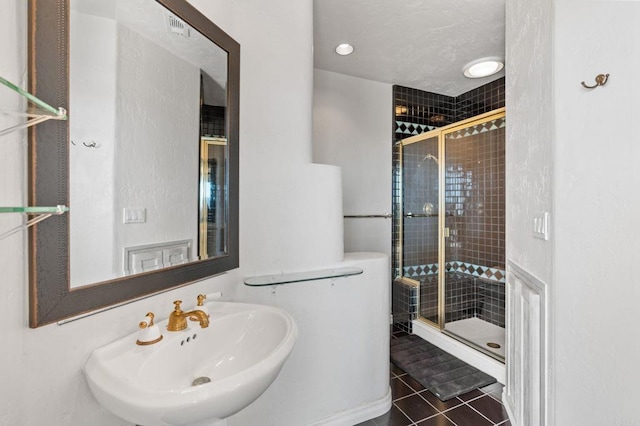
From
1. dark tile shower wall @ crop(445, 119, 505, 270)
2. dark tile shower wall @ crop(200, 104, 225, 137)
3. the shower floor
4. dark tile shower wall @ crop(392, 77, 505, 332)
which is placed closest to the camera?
dark tile shower wall @ crop(200, 104, 225, 137)

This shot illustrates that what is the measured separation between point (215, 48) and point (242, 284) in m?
1.11

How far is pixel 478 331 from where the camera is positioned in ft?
9.16

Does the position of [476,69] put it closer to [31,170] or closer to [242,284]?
[242,284]

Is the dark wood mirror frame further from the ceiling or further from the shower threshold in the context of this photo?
the shower threshold

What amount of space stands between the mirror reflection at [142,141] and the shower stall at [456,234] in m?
2.16

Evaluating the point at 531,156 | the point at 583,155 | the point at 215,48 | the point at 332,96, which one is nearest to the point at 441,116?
the point at 332,96

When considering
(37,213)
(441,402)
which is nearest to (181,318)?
(37,213)

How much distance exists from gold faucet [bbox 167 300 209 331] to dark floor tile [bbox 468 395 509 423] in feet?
5.83

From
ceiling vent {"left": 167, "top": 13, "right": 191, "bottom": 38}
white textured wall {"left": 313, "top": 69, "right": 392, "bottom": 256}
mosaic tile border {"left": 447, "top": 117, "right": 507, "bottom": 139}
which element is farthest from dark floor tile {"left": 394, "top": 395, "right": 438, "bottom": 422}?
ceiling vent {"left": 167, "top": 13, "right": 191, "bottom": 38}

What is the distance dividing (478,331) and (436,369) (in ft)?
2.51

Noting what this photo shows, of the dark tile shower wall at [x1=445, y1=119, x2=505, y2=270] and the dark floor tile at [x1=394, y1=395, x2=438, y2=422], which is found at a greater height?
the dark tile shower wall at [x1=445, y1=119, x2=505, y2=270]

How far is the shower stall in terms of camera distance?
2791mm

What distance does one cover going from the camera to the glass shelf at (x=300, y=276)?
1.52 m

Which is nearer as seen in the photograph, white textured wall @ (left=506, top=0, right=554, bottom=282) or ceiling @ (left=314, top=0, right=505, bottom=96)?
white textured wall @ (left=506, top=0, right=554, bottom=282)
